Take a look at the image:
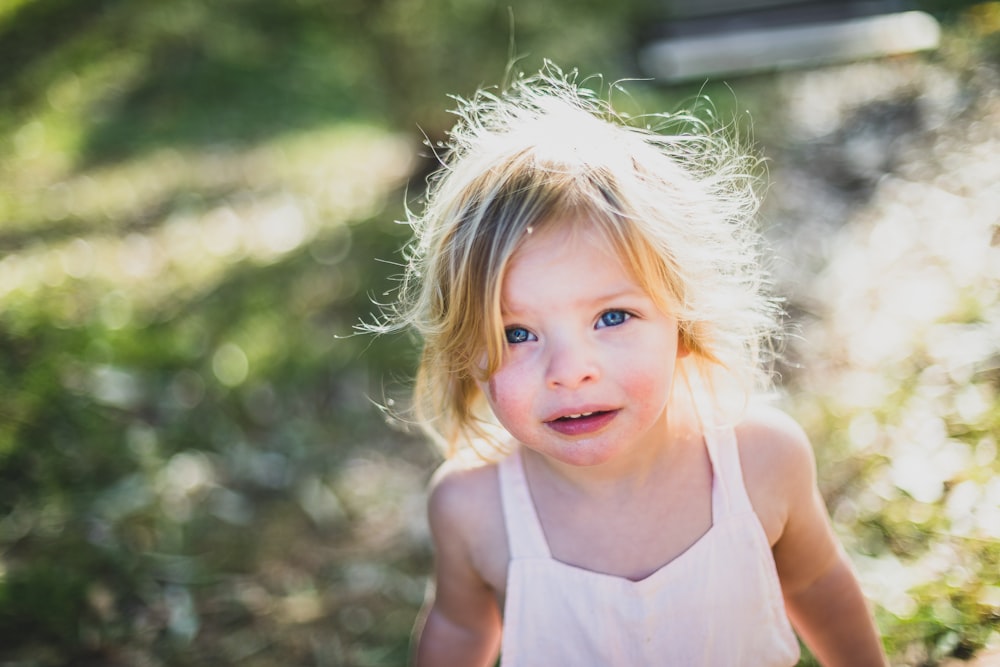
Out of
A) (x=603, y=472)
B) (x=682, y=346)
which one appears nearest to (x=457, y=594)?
(x=603, y=472)

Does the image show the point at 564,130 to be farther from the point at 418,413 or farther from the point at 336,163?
the point at 336,163

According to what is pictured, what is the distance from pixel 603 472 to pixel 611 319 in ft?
1.03

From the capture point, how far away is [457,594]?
1.79 m

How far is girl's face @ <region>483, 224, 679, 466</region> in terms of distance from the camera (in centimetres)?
145

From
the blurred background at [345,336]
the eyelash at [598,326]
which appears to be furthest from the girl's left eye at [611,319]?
the blurred background at [345,336]

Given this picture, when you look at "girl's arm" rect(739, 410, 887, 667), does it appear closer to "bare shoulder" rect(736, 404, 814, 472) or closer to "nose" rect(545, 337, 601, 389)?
"bare shoulder" rect(736, 404, 814, 472)

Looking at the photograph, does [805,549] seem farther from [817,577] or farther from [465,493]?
[465,493]

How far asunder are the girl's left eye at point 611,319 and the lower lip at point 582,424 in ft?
0.45

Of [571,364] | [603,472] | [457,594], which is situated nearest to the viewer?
[571,364]

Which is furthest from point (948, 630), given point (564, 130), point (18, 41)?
point (18, 41)

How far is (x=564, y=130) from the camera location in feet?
5.25

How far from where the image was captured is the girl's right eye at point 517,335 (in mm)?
1496

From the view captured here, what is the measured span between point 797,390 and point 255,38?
11.5 feet

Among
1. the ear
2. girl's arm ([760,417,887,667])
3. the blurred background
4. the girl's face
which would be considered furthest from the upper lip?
the blurred background
